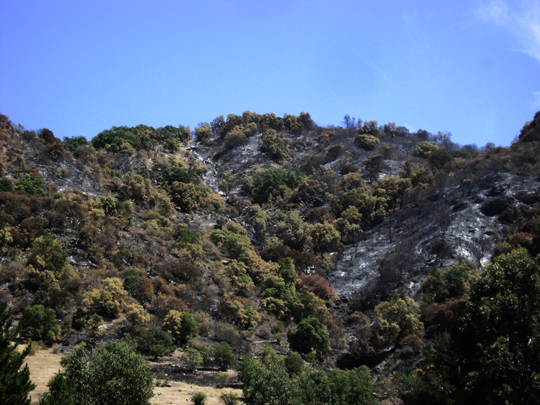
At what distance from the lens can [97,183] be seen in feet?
176

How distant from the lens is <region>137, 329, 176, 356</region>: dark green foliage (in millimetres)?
29906

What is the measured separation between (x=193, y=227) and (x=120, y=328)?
2475 cm

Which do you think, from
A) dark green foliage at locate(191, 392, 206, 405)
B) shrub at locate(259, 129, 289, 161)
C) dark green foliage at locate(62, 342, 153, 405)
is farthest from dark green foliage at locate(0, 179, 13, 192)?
shrub at locate(259, 129, 289, 161)

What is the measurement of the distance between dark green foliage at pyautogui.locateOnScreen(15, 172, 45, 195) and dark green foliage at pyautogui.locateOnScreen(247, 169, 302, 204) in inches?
1474

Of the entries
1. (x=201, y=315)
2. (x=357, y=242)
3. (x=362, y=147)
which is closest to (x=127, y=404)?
(x=201, y=315)

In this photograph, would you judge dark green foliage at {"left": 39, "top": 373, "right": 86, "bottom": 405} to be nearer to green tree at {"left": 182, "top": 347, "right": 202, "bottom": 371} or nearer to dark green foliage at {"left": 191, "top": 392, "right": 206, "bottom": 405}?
dark green foliage at {"left": 191, "top": 392, "right": 206, "bottom": 405}

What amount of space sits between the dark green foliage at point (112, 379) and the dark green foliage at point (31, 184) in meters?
32.3

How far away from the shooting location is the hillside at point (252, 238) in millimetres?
33875

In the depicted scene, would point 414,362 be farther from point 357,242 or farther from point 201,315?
point 357,242

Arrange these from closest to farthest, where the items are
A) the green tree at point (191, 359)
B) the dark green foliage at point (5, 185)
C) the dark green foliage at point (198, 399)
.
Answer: the dark green foliage at point (198, 399) < the green tree at point (191, 359) < the dark green foliage at point (5, 185)

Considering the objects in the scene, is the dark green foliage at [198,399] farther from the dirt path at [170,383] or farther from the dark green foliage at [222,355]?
the dark green foliage at [222,355]

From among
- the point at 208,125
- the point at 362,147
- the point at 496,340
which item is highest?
the point at 208,125

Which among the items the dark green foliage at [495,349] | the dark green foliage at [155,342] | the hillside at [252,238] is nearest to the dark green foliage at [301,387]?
the dark green foliage at [495,349]

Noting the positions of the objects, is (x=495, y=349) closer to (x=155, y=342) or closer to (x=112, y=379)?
(x=112, y=379)
